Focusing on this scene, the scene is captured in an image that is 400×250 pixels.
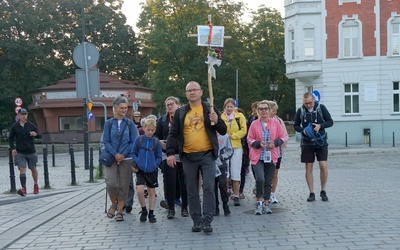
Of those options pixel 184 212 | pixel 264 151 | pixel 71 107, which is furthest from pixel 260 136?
pixel 71 107

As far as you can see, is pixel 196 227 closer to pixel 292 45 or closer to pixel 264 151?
pixel 264 151

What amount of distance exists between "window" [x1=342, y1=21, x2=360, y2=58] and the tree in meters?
23.4

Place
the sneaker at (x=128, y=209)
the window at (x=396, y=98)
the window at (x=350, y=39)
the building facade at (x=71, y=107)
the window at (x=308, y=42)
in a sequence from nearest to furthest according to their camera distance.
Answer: the sneaker at (x=128, y=209)
the window at (x=396, y=98)
the window at (x=350, y=39)
the window at (x=308, y=42)
the building facade at (x=71, y=107)

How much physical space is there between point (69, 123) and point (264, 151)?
146 feet

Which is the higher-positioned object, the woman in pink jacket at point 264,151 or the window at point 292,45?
the window at point 292,45

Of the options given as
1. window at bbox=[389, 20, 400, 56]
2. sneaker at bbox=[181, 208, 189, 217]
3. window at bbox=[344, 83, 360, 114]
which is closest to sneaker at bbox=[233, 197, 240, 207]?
sneaker at bbox=[181, 208, 189, 217]

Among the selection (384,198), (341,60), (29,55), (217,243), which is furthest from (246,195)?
(29,55)

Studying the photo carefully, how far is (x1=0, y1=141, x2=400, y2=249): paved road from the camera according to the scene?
743 cm

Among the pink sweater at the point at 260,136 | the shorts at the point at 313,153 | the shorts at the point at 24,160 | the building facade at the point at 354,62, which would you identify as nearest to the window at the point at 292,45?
the building facade at the point at 354,62

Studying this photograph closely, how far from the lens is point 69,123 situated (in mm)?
52625

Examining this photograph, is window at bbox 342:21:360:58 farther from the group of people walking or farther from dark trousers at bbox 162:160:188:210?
dark trousers at bbox 162:160:188:210

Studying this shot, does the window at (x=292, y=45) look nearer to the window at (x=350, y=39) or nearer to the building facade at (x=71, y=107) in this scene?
the window at (x=350, y=39)

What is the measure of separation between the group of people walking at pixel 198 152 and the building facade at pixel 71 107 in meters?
39.8

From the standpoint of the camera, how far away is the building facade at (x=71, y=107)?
5081 centimetres
